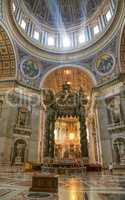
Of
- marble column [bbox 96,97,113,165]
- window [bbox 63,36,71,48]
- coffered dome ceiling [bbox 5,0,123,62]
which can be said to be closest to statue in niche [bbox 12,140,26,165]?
marble column [bbox 96,97,113,165]

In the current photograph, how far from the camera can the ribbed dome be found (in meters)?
21.6

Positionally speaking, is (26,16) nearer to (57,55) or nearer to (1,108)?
(57,55)

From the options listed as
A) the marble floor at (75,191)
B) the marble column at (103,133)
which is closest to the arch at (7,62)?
the marble column at (103,133)

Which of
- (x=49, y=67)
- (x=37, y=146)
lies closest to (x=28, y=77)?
(x=49, y=67)

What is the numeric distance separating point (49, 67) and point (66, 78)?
3372 mm

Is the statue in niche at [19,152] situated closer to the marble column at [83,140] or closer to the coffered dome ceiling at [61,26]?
the marble column at [83,140]

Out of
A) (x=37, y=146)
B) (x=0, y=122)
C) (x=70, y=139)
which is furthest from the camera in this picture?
(x=70, y=139)

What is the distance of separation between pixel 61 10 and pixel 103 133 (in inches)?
739

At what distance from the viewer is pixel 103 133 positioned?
15.8 m

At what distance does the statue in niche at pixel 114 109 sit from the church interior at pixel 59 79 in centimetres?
10

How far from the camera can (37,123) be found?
57.4ft

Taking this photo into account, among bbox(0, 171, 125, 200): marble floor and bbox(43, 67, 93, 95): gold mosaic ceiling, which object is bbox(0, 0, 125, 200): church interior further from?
bbox(0, 171, 125, 200): marble floor

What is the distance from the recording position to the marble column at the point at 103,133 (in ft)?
48.3

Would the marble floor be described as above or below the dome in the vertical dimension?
below
